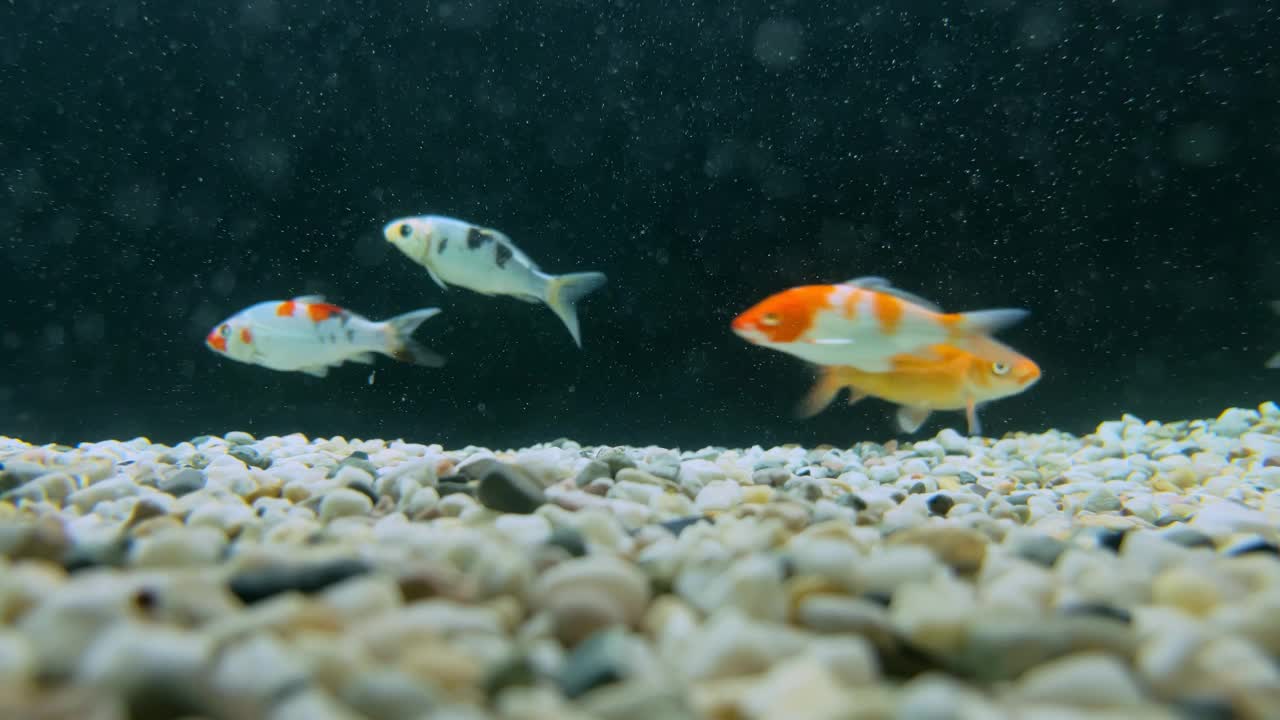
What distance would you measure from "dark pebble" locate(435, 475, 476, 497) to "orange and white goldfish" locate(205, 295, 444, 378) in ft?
5.10

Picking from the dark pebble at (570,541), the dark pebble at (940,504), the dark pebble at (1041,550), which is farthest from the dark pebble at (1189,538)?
the dark pebble at (570,541)

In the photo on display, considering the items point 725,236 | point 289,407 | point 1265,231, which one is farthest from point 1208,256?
point 289,407

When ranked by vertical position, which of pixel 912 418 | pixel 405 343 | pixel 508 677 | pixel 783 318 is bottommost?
pixel 508 677

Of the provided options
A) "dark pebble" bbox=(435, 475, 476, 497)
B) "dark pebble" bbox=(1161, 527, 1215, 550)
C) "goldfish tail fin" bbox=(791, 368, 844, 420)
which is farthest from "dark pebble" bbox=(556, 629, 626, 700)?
"goldfish tail fin" bbox=(791, 368, 844, 420)

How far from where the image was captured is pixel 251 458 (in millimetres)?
3561

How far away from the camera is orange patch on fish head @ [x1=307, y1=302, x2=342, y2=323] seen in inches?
167

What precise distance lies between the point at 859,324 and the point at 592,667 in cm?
221

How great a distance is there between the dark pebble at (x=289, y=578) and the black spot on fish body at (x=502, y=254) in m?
2.96

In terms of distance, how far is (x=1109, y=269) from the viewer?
767 cm

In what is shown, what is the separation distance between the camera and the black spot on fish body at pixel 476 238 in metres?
4.07

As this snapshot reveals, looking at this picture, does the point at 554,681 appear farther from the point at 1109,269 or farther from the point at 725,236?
the point at 1109,269

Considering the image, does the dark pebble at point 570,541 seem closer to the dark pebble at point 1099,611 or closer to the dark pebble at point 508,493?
the dark pebble at point 508,493

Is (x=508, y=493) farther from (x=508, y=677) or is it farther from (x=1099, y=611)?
(x=1099, y=611)

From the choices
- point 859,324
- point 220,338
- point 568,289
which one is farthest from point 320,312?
point 859,324
